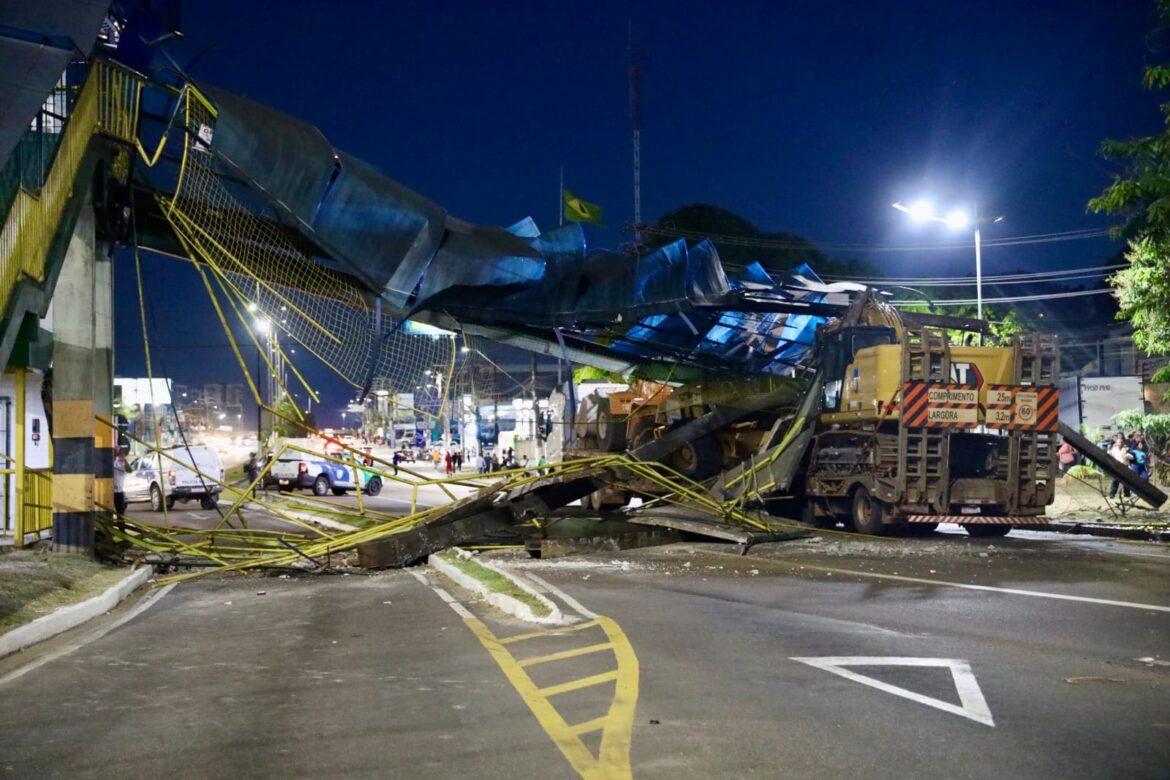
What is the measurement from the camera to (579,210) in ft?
83.5

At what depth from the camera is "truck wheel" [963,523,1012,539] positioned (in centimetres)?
1753

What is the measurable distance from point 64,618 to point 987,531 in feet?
47.9

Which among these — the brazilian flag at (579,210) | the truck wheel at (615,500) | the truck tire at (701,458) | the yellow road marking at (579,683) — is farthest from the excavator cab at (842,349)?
the yellow road marking at (579,683)

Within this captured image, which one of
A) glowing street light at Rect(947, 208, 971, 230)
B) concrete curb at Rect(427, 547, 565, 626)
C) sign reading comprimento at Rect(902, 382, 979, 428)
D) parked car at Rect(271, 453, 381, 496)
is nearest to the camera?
concrete curb at Rect(427, 547, 565, 626)

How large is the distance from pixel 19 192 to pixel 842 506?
13.6 meters

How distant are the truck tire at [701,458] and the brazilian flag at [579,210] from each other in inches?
290

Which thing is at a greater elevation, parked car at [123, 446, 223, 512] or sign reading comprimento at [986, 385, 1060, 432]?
sign reading comprimento at [986, 385, 1060, 432]

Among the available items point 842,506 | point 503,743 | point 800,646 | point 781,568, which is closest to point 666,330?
point 842,506

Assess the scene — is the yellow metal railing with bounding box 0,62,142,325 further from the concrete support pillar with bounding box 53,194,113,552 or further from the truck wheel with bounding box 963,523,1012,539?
the truck wheel with bounding box 963,523,1012,539

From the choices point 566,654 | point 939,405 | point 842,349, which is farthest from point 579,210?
point 566,654

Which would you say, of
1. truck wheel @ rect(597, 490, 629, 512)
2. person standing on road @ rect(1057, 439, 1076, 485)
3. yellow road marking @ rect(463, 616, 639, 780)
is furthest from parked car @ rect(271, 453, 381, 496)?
yellow road marking @ rect(463, 616, 639, 780)

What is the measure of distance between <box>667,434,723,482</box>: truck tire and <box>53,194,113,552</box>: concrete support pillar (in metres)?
11.0

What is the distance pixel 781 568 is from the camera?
43.3 feet

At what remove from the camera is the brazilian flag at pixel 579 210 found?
2522cm
